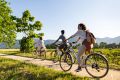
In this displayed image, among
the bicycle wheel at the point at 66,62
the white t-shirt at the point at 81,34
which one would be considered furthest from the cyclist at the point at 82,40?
the bicycle wheel at the point at 66,62

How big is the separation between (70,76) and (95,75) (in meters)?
1.14

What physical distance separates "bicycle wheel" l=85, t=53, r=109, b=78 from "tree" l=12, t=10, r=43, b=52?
45520mm

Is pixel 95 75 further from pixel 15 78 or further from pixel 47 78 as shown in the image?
pixel 15 78

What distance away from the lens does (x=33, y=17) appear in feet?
190

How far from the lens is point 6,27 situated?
1822 inches

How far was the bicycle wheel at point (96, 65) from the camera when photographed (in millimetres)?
10430

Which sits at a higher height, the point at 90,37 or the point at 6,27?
the point at 6,27

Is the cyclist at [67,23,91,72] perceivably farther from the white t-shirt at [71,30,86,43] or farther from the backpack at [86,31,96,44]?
A: the backpack at [86,31,96,44]

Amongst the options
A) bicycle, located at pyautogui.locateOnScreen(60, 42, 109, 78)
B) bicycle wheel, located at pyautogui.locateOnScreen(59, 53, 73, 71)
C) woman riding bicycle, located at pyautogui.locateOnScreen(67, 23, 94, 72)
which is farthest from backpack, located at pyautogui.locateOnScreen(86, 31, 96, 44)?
bicycle wheel, located at pyautogui.locateOnScreen(59, 53, 73, 71)

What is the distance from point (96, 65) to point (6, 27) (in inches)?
1469

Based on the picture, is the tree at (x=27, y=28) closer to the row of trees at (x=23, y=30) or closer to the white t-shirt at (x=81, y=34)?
the row of trees at (x=23, y=30)

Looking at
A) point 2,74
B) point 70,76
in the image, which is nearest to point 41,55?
point 2,74

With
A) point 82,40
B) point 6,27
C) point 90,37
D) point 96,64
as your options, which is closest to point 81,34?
point 82,40

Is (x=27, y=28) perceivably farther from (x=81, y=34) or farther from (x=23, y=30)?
(x=81, y=34)
